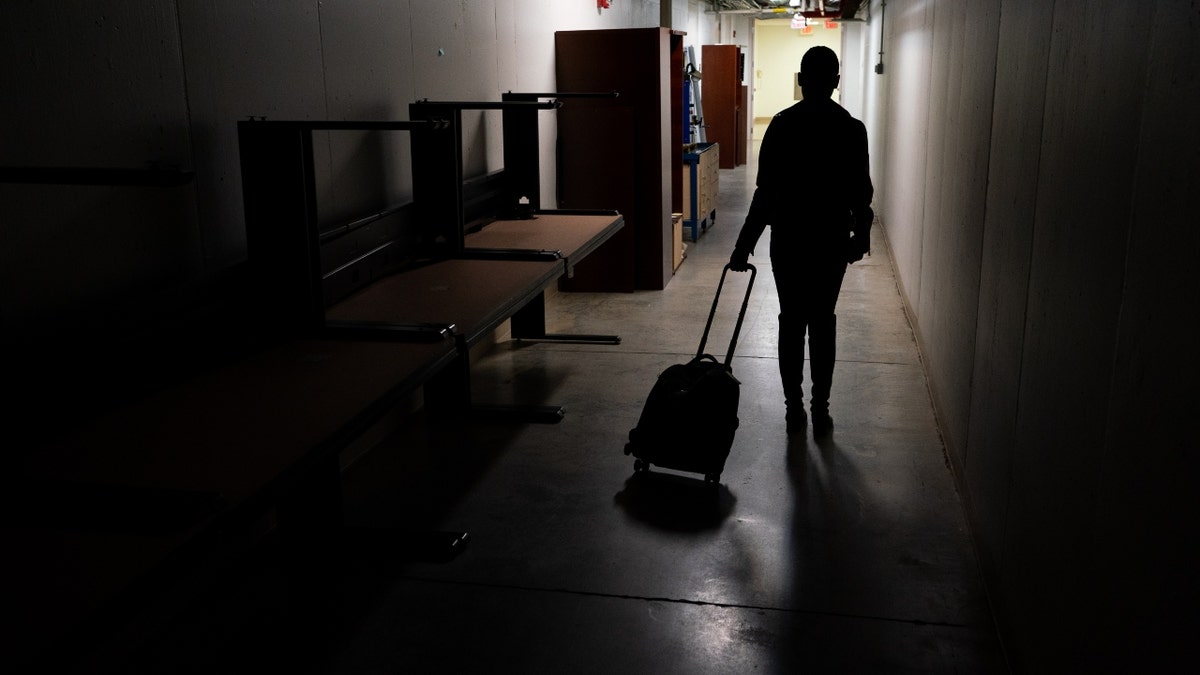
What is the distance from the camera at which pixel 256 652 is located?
252 cm

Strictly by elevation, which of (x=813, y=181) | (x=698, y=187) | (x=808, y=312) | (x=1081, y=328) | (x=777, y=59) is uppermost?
(x=777, y=59)

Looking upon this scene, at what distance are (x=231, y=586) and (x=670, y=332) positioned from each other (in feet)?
10.9

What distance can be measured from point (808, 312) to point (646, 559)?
1.38 metres

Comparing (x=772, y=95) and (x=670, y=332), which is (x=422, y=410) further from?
(x=772, y=95)

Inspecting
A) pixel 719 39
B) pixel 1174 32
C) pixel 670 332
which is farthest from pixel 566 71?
pixel 719 39

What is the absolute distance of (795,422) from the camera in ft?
13.4

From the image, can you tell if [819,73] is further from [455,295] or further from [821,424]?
[455,295]

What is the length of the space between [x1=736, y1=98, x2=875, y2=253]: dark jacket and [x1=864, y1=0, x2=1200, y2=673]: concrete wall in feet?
1.40

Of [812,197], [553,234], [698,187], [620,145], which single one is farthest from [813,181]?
[698,187]

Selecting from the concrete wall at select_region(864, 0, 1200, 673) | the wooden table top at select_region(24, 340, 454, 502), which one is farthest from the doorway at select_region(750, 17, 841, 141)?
the wooden table top at select_region(24, 340, 454, 502)

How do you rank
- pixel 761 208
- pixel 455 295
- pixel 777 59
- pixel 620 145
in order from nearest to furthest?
pixel 455 295 < pixel 761 208 < pixel 620 145 < pixel 777 59

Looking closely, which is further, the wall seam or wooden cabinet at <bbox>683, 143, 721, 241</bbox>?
wooden cabinet at <bbox>683, 143, 721, 241</bbox>

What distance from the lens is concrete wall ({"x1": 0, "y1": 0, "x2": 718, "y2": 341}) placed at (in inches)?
85.7

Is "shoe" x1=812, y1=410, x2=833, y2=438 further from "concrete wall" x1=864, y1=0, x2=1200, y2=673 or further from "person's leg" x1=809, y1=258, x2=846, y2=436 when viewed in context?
"concrete wall" x1=864, y1=0, x2=1200, y2=673
